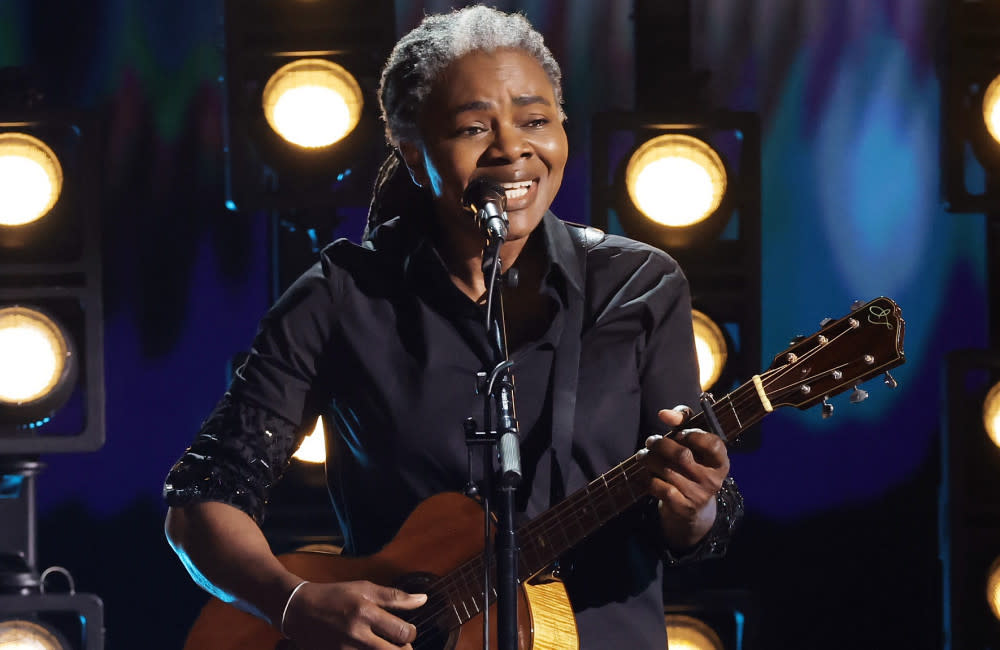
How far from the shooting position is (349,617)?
1.97 meters

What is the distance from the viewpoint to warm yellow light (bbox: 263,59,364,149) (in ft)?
9.80

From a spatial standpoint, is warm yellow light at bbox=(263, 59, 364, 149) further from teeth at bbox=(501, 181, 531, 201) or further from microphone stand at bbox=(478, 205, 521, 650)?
microphone stand at bbox=(478, 205, 521, 650)

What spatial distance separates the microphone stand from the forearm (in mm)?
542

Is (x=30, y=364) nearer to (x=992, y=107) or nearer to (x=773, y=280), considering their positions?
(x=773, y=280)

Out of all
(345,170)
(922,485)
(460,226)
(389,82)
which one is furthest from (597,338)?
(922,485)

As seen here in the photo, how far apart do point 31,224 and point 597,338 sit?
172 centimetres

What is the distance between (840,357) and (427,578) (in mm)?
832

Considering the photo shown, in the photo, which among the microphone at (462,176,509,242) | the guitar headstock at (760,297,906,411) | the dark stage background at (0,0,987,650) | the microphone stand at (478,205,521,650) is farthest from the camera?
the dark stage background at (0,0,987,650)

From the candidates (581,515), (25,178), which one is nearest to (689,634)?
(581,515)

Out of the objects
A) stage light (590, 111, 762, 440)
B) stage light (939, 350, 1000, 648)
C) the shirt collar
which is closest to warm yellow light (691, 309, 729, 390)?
stage light (590, 111, 762, 440)

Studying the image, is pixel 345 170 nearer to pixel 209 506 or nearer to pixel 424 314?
pixel 424 314

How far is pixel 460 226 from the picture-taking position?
2.25 meters

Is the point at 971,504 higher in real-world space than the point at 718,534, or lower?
lower

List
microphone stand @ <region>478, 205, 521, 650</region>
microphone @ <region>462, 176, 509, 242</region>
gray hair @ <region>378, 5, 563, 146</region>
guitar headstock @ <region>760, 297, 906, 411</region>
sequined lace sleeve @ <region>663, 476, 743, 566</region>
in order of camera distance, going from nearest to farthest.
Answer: microphone stand @ <region>478, 205, 521, 650</region> < microphone @ <region>462, 176, 509, 242</region> < guitar headstock @ <region>760, 297, 906, 411</region> < sequined lace sleeve @ <region>663, 476, 743, 566</region> < gray hair @ <region>378, 5, 563, 146</region>
